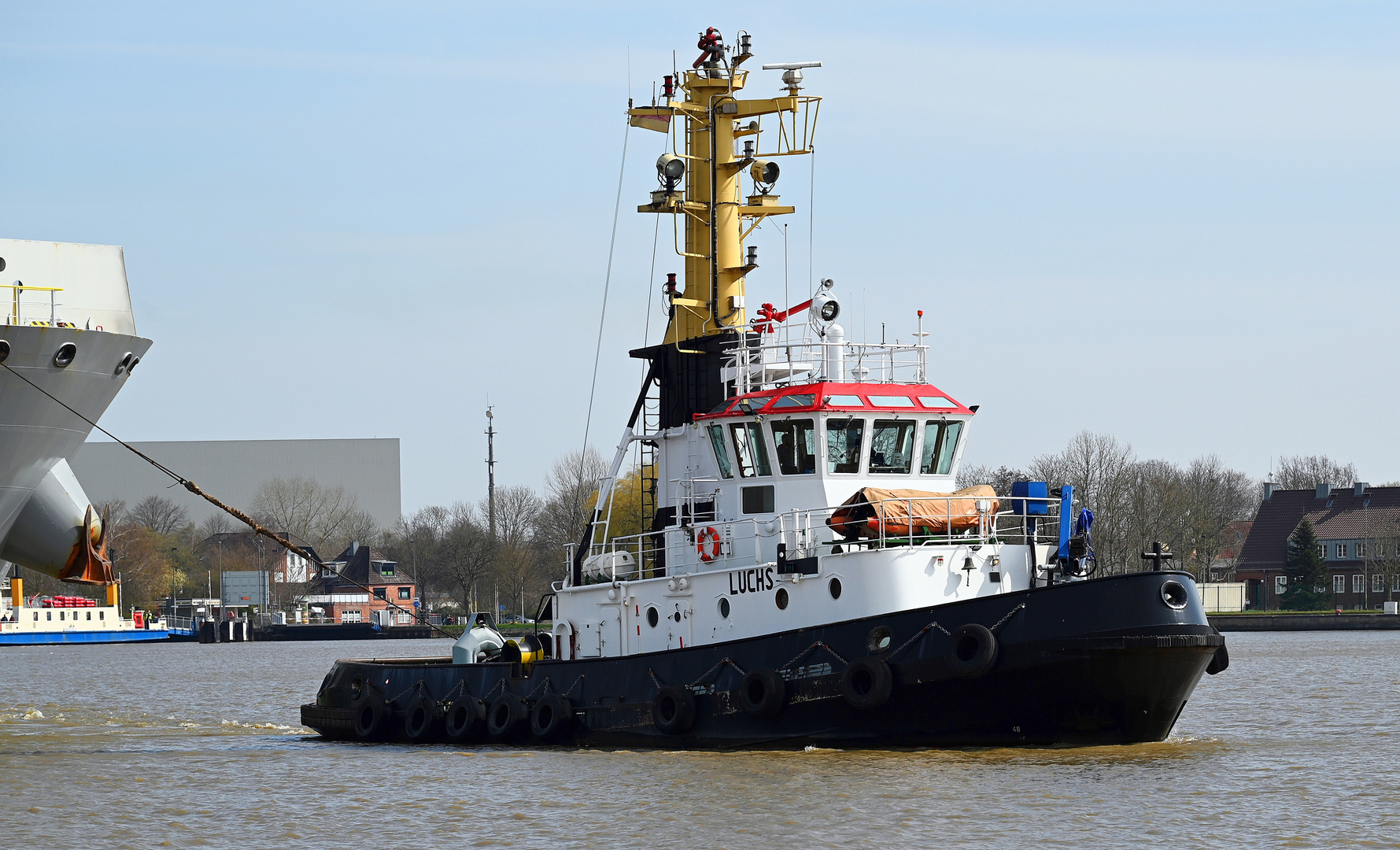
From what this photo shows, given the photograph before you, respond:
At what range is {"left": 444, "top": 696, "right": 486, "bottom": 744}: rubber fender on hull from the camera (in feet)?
60.4

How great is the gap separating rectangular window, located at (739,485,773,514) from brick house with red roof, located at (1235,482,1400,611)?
5575 centimetres

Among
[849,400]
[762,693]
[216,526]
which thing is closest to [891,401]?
[849,400]

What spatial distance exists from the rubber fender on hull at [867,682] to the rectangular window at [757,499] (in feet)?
7.90

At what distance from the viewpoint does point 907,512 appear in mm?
15500

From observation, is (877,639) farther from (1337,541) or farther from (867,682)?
(1337,541)

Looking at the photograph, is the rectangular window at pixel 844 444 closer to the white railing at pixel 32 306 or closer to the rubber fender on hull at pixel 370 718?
the rubber fender on hull at pixel 370 718

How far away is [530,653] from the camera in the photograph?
19.0 m

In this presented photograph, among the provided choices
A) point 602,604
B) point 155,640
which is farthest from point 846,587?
point 155,640

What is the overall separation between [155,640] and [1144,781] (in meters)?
69.3

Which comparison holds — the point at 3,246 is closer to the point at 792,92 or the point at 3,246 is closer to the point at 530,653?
the point at 530,653

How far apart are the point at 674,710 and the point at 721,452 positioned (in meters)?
2.86

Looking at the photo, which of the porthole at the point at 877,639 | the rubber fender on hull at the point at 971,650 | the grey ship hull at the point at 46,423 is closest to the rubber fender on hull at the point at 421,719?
the grey ship hull at the point at 46,423

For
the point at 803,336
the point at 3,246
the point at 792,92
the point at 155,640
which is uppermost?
the point at 792,92

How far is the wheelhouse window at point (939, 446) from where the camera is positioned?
16.8m
